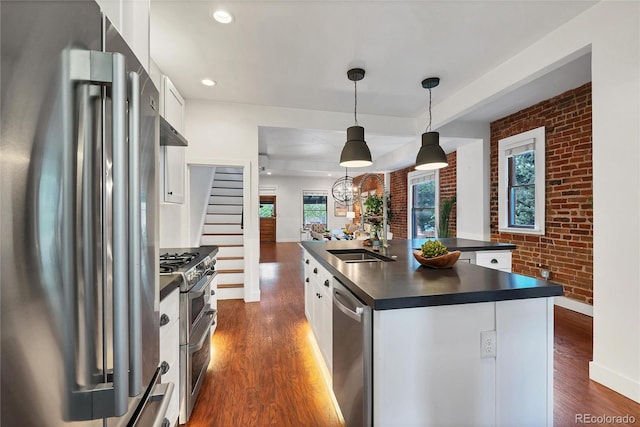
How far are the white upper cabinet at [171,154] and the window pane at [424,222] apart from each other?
17.7ft

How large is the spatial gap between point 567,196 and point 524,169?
2.49ft

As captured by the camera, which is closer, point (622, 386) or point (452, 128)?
point (622, 386)

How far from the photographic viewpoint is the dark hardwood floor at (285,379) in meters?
1.71

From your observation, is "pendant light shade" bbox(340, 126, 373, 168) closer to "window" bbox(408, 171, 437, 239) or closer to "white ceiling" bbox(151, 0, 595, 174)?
"white ceiling" bbox(151, 0, 595, 174)

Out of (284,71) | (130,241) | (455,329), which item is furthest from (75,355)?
(284,71)

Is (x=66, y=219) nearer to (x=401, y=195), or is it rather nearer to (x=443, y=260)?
(x=443, y=260)

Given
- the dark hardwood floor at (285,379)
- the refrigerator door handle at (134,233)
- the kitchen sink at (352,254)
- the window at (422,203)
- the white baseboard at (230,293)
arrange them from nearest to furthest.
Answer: the refrigerator door handle at (134,233)
the dark hardwood floor at (285,379)
the kitchen sink at (352,254)
the white baseboard at (230,293)
the window at (422,203)

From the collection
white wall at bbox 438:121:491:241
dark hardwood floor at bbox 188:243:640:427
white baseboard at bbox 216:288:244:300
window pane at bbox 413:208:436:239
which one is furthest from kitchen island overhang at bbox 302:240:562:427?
window pane at bbox 413:208:436:239

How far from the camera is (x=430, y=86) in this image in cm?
329

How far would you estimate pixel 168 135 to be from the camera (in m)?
1.82

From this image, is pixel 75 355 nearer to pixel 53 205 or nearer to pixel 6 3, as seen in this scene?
pixel 53 205

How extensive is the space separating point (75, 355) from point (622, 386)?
291cm

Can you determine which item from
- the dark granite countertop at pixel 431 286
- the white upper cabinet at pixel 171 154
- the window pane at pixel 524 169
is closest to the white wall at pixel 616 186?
the dark granite countertop at pixel 431 286

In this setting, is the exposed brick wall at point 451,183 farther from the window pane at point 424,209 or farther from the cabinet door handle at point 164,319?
the cabinet door handle at point 164,319
